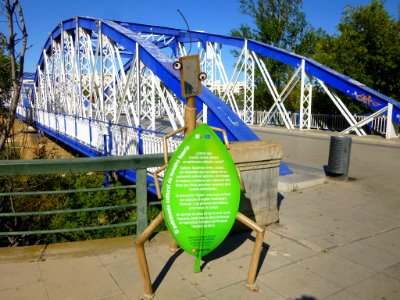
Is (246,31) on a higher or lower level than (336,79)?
higher

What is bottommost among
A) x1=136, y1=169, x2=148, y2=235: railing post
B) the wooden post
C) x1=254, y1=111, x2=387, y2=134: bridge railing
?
x1=136, y1=169, x2=148, y2=235: railing post

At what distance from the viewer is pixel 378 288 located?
328 centimetres

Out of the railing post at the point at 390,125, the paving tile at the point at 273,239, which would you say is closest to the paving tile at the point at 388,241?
the paving tile at the point at 273,239

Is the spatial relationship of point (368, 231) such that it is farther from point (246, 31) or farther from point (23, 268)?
point (246, 31)

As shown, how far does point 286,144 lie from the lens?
14.8 m

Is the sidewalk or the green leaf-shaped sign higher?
the green leaf-shaped sign

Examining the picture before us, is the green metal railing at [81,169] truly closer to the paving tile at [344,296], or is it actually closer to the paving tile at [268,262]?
the paving tile at [268,262]

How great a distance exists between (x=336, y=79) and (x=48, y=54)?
23164 millimetres

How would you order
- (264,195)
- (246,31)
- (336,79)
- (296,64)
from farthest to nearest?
(246,31), (296,64), (336,79), (264,195)

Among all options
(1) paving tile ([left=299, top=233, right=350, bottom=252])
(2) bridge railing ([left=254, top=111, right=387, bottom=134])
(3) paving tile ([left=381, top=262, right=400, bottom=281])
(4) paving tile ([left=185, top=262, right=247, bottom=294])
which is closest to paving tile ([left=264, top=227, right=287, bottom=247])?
(1) paving tile ([left=299, top=233, right=350, bottom=252])

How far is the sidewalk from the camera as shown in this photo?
3.20 meters

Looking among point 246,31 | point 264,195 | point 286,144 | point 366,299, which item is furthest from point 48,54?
point 366,299

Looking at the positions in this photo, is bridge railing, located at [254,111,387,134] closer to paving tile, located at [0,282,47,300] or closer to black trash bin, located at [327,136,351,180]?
black trash bin, located at [327,136,351,180]

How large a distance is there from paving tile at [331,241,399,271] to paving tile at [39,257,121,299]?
2568 mm
